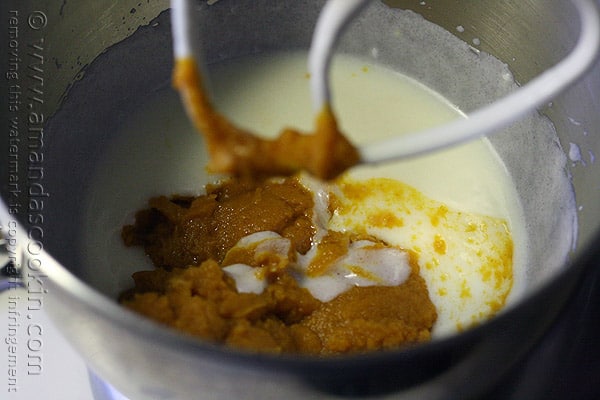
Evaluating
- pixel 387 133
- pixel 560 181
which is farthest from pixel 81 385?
pixel 560 181

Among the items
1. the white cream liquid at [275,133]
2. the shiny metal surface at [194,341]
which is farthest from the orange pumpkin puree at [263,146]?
the white cream liquid at [275,133]

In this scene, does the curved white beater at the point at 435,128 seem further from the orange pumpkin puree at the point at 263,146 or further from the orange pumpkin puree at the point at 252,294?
the orange pumpkin puree at the point at 252,294

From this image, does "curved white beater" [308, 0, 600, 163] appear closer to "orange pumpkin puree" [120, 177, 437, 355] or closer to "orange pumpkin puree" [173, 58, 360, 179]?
"orange pumpkin puree" [173, 58, 360, 179]

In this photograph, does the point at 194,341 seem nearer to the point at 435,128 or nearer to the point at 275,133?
the point at 435,128

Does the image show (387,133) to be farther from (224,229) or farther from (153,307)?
(153,307)

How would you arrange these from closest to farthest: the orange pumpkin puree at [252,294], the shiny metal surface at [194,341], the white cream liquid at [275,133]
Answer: the shiny metal surface at [194,341] < the orange pumpkin puree at [252,294] < the white cream liquid at [275,133]

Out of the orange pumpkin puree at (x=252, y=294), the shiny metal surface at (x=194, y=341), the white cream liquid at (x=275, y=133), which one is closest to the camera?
the shiny metal surface at (x=194, y=341)

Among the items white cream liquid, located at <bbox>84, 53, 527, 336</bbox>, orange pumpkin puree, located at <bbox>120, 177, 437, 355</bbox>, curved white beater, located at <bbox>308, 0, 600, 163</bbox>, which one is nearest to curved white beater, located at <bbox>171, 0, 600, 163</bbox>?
curved white beater, located at <bbox>308, 0, 600, 163</bbox>
